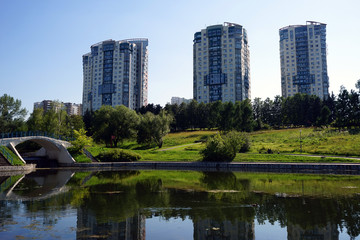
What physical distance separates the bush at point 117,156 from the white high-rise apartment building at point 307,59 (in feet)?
479

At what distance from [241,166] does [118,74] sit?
139 metres

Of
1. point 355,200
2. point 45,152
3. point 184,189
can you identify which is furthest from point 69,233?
point 45,152

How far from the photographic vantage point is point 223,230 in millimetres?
13664

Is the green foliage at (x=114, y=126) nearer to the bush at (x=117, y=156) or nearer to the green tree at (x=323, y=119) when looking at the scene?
the bush at (x=117, y=156)

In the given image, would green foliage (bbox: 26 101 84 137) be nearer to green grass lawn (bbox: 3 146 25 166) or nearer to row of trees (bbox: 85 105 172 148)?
row of trees (bbox: 85 105 172 148)

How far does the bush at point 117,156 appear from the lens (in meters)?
55.4

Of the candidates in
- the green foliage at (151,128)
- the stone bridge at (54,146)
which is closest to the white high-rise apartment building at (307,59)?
the green foliage at (151,128)

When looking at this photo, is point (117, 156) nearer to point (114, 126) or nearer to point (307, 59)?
point (114, 126)

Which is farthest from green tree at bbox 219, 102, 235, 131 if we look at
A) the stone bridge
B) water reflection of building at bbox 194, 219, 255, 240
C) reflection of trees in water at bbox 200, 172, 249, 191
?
water reflection of building at bbox 194, 219, 255, 240

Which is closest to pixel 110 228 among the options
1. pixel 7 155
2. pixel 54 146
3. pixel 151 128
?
pixel 7 155

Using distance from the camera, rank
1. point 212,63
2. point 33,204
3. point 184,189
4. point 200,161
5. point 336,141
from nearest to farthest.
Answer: point 33,204
point 184,189
point 200,161
point 336,141
point 212,63

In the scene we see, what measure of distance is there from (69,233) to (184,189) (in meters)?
14.1

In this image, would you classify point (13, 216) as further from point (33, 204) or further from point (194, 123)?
point (194, 123)

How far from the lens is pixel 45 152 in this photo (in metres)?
61.2
